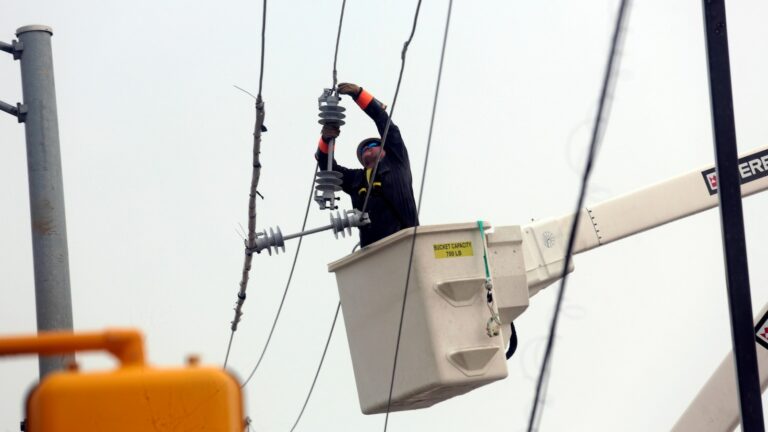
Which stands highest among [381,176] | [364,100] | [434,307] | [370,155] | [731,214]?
[364,100]

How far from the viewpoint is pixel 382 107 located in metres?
7.31

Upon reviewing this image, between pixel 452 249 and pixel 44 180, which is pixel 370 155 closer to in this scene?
pixel 452 249

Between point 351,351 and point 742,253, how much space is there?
313cm

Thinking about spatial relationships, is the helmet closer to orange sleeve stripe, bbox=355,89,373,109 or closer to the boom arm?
orange sleeve stripe, bbox=355,89,373,109

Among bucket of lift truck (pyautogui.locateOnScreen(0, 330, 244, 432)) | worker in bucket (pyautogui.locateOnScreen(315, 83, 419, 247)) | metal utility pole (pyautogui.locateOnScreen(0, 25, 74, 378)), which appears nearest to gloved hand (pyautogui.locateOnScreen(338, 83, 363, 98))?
worker in bucket (pyautogui.locateOnScreen(315, 83, 419, 247))

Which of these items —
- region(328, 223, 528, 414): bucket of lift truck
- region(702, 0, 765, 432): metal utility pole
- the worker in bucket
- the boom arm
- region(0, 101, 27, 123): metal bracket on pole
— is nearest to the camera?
region(702, 0, 765, 432): metal utility pole

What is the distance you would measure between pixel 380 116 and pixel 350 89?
23 cm

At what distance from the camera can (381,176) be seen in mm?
7270

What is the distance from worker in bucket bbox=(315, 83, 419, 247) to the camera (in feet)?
23.5

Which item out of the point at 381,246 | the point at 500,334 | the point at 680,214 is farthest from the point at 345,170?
the point at 680,214

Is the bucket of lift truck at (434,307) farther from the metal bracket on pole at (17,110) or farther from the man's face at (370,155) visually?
the metal bracket on pole at (17,110)

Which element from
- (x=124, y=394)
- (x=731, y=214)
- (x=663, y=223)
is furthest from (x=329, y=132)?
(x=124, y=394)

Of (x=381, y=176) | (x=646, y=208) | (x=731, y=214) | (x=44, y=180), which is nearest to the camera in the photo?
(x=731, y=214)

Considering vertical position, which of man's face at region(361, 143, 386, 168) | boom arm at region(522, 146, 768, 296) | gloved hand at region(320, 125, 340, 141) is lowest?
boom arm at region(522, 146, 768, 296)
